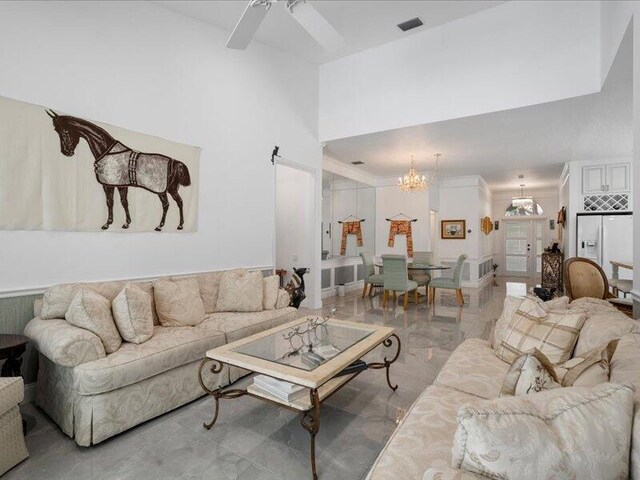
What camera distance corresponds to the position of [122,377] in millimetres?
2072

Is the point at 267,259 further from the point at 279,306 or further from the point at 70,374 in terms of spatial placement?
the point at 70,374

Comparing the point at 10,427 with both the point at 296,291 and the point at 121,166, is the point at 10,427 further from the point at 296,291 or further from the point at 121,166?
the point at 296,291

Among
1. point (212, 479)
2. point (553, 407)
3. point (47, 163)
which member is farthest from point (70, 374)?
point (553, 407)

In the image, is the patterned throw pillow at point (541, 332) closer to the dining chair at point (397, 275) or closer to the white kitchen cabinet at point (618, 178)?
the dining chair at point (397, 275)

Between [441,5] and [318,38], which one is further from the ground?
[441,5]

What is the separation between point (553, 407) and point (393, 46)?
Answer: 506cm

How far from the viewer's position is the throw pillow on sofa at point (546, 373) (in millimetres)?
1209

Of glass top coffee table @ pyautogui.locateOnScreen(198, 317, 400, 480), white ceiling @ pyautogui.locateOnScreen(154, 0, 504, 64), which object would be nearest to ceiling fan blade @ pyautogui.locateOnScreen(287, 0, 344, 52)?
white ceiling @ pyautogui.locateOnScreen(154, 0, 504, 64)

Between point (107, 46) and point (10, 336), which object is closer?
point (10, 336)

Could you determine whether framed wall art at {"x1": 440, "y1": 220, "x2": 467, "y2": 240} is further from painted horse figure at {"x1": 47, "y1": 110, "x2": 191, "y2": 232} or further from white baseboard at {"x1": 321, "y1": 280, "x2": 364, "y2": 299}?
painted horse figure at {"x1": 47, "y1": 110, "x2": 191, "y2": 232}

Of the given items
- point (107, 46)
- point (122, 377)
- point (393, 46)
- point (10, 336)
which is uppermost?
point (393, 46)

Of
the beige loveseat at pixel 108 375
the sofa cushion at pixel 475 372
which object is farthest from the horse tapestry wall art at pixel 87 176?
the sofa cushion at pixel 475 372

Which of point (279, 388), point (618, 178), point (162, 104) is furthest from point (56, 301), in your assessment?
point (618, 178)

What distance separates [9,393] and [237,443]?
125 centimetres
